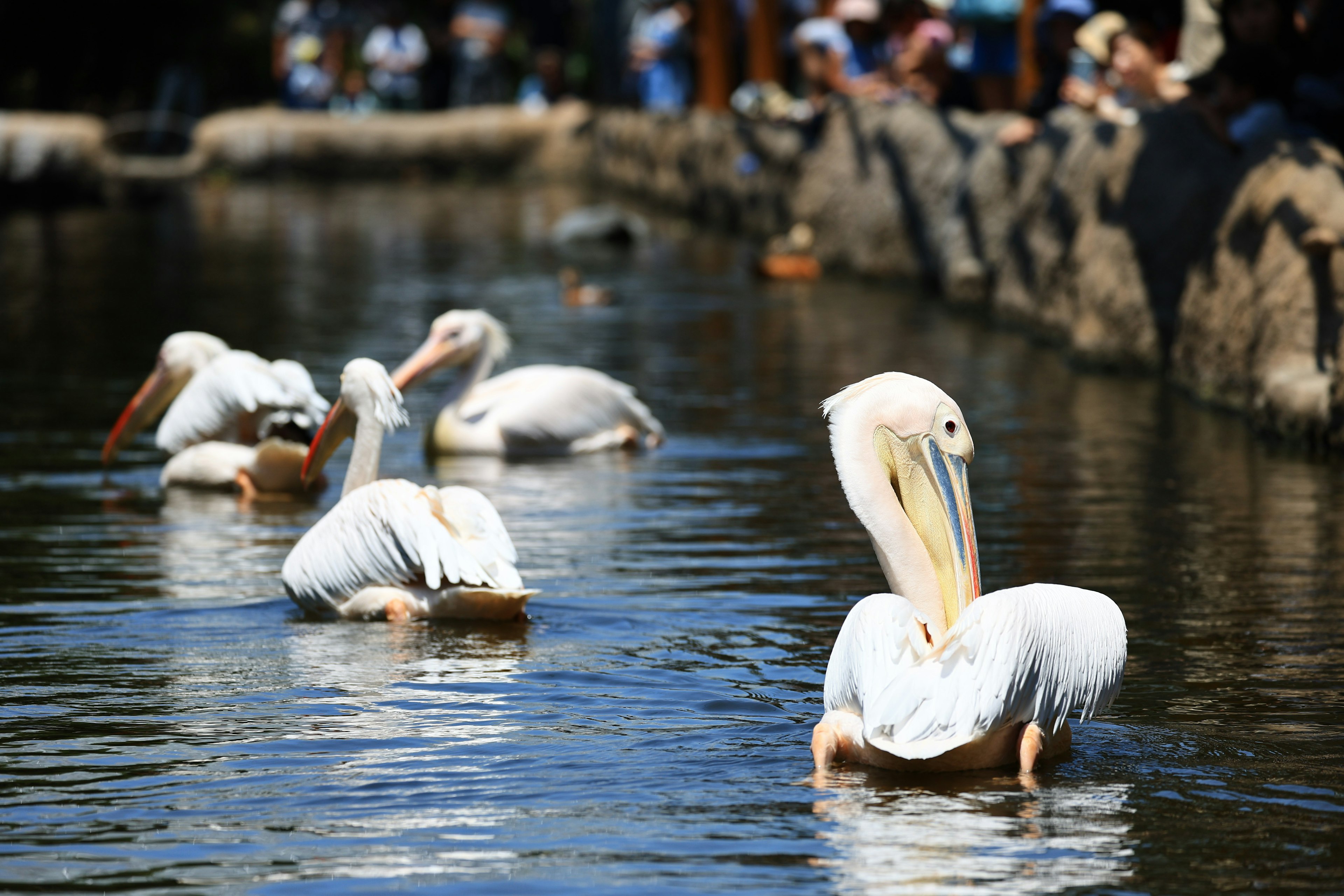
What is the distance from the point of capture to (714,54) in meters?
25.6

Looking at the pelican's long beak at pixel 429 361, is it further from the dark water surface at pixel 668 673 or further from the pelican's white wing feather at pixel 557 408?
the dark water surface at pixel 668 673

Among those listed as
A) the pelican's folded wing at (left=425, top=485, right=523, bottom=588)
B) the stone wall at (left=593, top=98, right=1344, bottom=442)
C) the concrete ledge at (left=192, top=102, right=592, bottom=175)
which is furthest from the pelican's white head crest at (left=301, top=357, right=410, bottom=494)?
the concrete ledge at (left=192, top=102, right=592, bottom=175)

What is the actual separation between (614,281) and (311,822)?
43.2ft

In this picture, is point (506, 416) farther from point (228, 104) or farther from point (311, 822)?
point (228, 104)

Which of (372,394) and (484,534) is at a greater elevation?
(372,394)

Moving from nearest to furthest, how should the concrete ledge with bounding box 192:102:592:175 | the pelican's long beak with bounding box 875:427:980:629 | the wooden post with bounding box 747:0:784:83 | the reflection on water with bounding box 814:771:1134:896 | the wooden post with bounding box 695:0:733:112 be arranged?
the reflection on water with bounding box 814:771:1134:896 → the pelican's long beak with bounding box 875:427:980:629 → the wooden post with bounding box 747:0:784:83 → the wooden post with bounding box 695:0:733:112 → the concrete ledge with bounding box 192:102:592:175

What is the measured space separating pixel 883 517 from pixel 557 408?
4591mm

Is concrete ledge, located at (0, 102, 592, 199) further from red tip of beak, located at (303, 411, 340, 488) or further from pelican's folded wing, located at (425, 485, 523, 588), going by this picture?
pelican's folded wing, located at (425, 485, 523, 588)

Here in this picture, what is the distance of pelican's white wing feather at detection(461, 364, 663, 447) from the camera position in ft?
29.6

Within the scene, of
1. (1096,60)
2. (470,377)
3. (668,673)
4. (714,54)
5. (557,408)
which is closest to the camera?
(668,673)

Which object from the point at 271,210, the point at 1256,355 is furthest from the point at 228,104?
the point at 1256,355

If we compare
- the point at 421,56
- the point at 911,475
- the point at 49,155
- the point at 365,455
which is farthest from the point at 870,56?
the point at 421,56

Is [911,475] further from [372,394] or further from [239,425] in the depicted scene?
[239,425]

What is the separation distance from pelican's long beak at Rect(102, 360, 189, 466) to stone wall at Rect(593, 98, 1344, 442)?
470 centimetres
